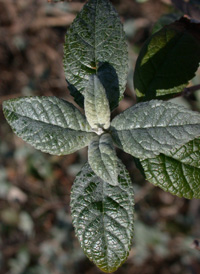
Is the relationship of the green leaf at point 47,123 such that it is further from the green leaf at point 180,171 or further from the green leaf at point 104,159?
the green leaf at point 180,171

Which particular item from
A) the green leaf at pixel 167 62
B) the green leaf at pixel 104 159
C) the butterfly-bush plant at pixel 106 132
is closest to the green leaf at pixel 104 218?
the butterfly-bush plant at pixel 106 132

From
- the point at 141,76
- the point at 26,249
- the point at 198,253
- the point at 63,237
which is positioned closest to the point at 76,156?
the point at 63,237

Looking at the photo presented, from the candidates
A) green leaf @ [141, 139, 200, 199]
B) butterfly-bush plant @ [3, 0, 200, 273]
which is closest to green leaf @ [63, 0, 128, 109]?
butterfly-bush plant @ [3, 0, 200, 273]

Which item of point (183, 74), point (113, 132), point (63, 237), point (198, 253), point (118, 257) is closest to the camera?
point (118, 257)

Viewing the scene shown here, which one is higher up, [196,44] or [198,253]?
[196,44]

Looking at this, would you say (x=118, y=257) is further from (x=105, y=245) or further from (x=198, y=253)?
(x=198, y=253)

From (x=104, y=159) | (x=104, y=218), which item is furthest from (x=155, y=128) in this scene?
(x=104, y=218)

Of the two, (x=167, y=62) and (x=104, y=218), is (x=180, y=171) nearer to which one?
(x=104, y=218)

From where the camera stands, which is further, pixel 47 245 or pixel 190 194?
pixel 47 245
